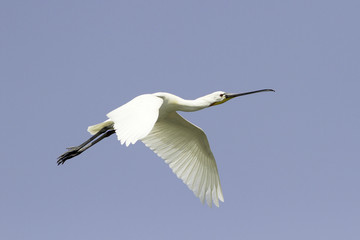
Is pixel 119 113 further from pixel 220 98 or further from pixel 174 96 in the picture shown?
pixel 220 98

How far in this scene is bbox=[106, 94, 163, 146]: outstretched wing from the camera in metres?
13.8

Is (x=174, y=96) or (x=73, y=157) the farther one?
(x=73, y=157)

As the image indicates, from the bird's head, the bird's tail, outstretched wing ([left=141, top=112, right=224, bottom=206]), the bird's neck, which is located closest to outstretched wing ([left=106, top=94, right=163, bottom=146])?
the bird's neck

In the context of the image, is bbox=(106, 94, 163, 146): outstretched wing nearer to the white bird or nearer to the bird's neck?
the bird's neck

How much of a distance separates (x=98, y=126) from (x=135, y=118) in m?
3.95

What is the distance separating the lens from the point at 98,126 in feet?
60.0

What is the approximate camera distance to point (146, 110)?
14.9 meters

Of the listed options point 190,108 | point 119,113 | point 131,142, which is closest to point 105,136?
point 190,108

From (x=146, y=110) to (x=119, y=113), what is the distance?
1.83ft

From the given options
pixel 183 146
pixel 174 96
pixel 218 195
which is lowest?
pixel 218 195

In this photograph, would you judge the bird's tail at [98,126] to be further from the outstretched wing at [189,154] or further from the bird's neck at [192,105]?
the bird's neck at [192,105]

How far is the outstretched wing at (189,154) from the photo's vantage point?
1914 cm

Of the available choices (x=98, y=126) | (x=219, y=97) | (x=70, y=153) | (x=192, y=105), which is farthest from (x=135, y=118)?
(x=70, y=153)

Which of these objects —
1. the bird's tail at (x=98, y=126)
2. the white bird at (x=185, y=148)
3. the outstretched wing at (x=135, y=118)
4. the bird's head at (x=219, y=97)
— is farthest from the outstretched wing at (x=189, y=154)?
the outstretched wing at (x=135, y=118)
